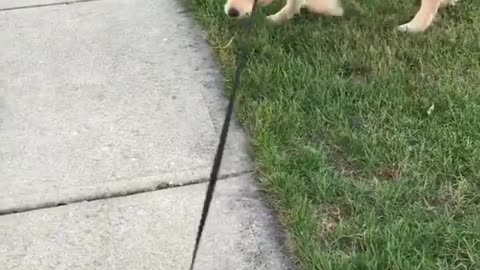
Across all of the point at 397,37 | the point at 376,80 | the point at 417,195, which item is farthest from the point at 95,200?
the point at 397,37

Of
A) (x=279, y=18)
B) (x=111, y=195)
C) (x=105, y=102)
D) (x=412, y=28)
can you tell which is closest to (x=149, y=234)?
(x=111, y=195)

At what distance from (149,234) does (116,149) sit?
60 centimetres

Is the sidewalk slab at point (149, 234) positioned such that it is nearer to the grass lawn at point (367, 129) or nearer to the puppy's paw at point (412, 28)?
the grass lawn at point (367, 129)

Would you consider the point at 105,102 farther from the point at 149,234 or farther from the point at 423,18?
the point at 423,18

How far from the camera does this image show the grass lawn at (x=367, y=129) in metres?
2.75

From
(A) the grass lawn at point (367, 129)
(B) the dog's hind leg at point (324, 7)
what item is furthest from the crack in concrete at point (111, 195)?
(B) the dog's hind leg at point (324, 7)

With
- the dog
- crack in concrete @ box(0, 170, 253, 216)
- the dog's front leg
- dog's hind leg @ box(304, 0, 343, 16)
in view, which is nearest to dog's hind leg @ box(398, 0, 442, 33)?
the dog

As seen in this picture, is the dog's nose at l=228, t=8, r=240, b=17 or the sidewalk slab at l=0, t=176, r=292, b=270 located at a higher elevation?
the dog's nose at l=228, t=8, r=240, b=17

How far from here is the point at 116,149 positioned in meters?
3.35

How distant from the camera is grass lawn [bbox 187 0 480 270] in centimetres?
275

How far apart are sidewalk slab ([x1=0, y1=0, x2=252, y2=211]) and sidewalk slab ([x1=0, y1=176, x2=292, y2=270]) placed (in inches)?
4.2

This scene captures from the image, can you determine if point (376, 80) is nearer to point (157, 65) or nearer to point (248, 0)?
point (248, 0)

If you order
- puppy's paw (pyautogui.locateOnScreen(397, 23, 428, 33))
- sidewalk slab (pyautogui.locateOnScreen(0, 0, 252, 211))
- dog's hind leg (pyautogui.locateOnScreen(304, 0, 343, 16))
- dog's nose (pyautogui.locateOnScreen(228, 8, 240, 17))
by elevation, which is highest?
dog's nose (pyautogui.locateOnScreen(228, 8, 240, 17))

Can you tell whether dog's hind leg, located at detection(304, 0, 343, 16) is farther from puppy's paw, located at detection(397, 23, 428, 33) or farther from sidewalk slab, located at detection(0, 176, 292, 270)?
sidewalk slab, located at detection(0, 176, 292, 270)
